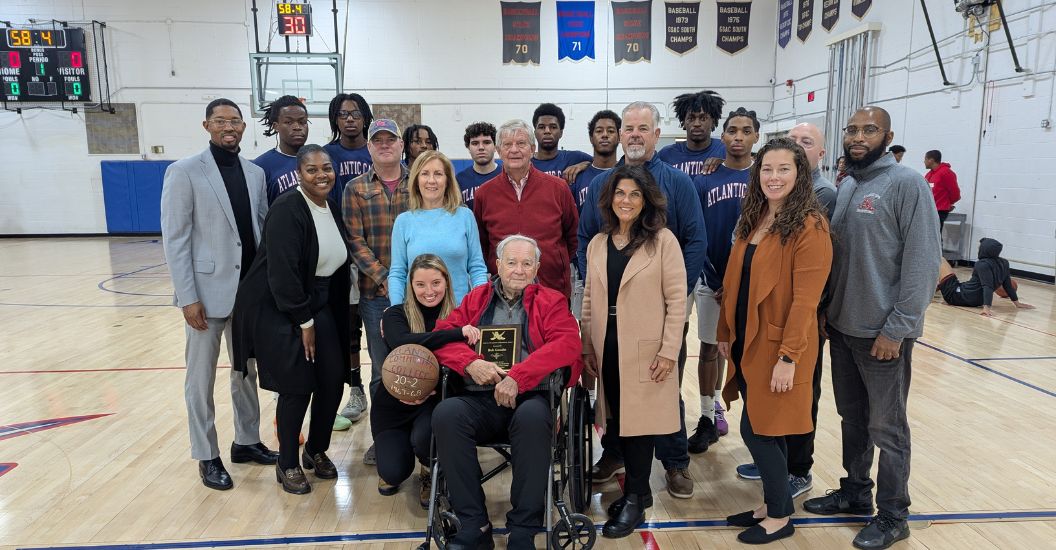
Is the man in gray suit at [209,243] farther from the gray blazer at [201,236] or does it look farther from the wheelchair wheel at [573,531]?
the wheelchair wheel at [573,531]

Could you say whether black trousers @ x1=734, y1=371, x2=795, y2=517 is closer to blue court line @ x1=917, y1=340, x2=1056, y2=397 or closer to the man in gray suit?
the man in gray suit

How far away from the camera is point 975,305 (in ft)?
21.5

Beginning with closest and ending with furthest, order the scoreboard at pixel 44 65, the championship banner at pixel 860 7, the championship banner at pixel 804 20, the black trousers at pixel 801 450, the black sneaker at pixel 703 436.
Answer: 1. the black trousers at pixel 801 450
2. the black sneaker at pixel 703 436
3. the championship banner at pixel 860 7
4. the championship banner at pixel 804 20
5. the scoreboard at pixel 44 65

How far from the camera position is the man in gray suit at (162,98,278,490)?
2760 millimetres

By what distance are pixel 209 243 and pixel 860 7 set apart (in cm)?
1123

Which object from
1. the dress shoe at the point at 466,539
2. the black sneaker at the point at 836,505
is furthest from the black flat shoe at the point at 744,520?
the dress shoe at the point at 466,539

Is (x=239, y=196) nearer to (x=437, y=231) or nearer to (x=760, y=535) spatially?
(x=437, y=231)

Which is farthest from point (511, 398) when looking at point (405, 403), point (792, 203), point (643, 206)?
point (792, 203)

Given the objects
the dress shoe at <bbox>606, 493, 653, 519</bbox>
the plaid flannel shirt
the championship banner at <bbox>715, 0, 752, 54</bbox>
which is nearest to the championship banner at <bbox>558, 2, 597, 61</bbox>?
the championship banner at <bbox>715, 0, 752, 54</bbox>

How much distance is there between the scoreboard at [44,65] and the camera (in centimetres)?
1260

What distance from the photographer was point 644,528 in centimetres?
249

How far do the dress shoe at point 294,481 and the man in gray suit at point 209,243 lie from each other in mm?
276

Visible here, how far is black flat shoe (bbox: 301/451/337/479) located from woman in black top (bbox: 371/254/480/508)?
0.41m

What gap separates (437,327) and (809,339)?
1.42 m
